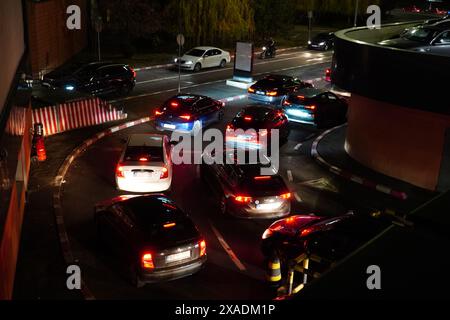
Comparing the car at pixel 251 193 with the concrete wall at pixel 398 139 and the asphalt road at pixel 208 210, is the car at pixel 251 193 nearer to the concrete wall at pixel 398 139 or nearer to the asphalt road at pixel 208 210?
the asphalt road at pixel 208 210

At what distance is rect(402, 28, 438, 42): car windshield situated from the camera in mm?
19828

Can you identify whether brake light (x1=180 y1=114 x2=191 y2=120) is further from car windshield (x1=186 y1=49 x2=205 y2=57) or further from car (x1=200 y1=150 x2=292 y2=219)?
car windshield (x1=186 y1=49 x2=205 y2=57)

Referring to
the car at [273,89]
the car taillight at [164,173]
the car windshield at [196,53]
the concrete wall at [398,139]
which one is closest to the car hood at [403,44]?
the concrete wall at [398,139]

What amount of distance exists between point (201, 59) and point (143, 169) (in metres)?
21.5

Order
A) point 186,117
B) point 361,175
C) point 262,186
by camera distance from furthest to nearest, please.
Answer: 1. point 186,117
2. point 361,175
3. point 262,186

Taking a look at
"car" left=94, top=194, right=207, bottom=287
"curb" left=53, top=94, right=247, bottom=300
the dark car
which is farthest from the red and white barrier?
the dark car

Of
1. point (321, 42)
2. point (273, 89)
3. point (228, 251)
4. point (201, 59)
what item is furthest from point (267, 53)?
point (228, 251)

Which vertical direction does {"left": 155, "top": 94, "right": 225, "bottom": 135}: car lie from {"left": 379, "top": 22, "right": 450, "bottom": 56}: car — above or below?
below

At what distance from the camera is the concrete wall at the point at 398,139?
15.7 m

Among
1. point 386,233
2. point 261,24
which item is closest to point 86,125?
point 386,233

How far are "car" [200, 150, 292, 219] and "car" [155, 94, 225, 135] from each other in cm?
667

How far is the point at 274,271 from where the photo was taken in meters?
10.1

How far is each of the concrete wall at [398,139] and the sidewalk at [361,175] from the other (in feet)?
0.81

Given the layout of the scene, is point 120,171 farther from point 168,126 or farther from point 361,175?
point 361,175
